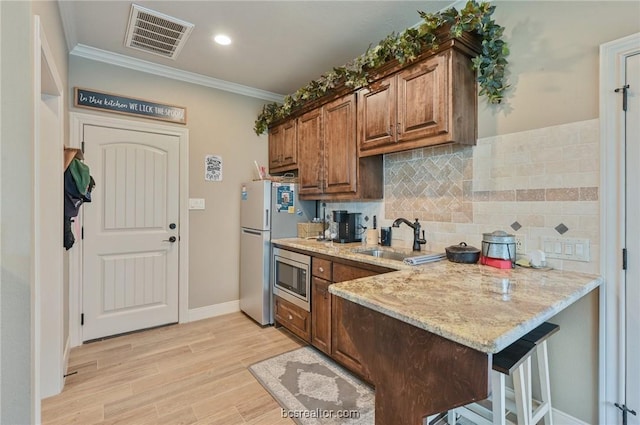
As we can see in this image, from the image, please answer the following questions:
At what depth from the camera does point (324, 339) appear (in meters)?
2.55

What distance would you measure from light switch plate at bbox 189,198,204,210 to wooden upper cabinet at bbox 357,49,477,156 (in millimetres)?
2138

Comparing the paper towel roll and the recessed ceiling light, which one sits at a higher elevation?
the recessed ceiling light

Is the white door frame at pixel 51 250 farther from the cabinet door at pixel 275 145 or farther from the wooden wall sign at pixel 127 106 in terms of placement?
the cabinet door at pixel 275 145

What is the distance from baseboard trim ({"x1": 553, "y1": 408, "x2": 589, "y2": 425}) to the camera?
1.69 meters

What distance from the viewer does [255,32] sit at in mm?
2562

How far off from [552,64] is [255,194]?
2.71 metres

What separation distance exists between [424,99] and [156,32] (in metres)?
2.32

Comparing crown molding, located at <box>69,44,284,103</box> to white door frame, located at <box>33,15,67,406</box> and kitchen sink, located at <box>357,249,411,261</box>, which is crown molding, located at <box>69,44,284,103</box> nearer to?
white door frame, located at <box>33,15,67,406</box>

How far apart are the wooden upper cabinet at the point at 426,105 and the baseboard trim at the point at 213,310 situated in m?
2.60

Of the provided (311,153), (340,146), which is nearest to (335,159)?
(340,146)

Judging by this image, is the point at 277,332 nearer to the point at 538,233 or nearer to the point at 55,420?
the point at 55,420

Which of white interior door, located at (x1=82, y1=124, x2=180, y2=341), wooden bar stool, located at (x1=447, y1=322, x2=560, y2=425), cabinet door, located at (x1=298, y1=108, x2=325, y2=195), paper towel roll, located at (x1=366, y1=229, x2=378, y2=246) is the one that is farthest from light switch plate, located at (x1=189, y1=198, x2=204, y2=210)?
wooden bar stool, located at (x1=447, y1=322, x2=560, y2=425)

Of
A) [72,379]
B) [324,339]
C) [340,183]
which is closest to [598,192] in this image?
[340,183]

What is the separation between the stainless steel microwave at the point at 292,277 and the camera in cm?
276
